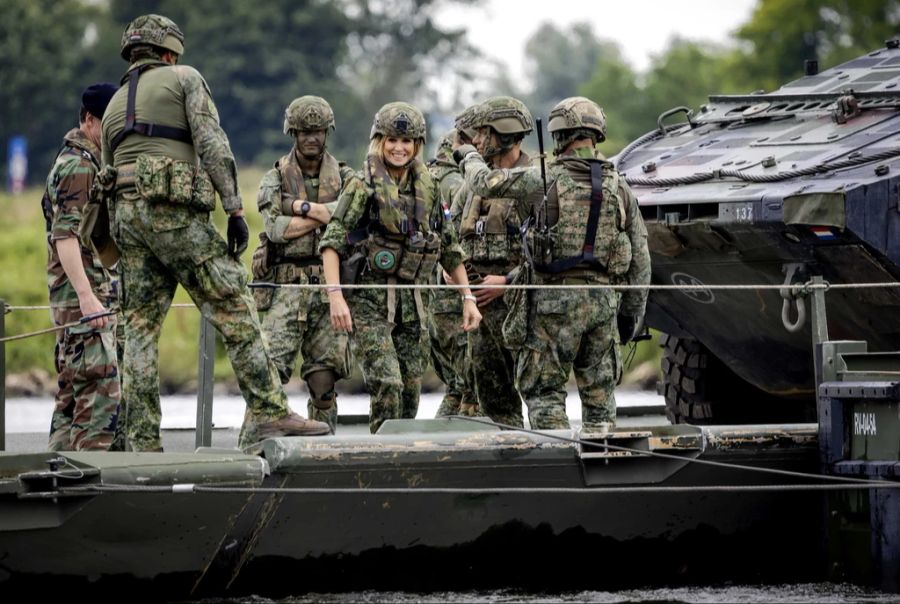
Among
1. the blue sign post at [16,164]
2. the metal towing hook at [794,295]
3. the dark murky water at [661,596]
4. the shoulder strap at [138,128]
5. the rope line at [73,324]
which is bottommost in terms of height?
the dark murky water at [661,596]

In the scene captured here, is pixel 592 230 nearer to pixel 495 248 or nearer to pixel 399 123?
pixel 399 123

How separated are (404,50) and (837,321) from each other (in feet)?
119

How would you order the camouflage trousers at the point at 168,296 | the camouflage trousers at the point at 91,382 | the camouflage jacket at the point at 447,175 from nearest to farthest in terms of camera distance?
the camouflage trousers at the point at 168,296 → the camouflage trousers at the point at 91,382 → the camouflage jacket at the point at 447,175

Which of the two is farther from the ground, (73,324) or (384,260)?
(384,260)

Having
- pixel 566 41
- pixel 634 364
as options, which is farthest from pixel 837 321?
pixel 566 41

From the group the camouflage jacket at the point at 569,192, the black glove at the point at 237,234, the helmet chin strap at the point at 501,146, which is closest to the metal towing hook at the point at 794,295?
the camouflage jacket at the point at 569,192

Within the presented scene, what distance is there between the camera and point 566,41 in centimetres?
9444

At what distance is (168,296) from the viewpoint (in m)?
8.48

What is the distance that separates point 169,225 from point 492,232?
7.16ft

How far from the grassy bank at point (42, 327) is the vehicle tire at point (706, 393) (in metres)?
7.58

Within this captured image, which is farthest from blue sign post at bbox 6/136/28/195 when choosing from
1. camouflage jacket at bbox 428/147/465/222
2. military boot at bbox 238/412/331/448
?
military boot at bbox 238/412/331/448

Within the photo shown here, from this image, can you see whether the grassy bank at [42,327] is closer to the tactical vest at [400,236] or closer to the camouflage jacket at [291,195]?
the camouflage jacket at [291,195]

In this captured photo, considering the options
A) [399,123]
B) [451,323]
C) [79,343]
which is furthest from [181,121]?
[451,323]

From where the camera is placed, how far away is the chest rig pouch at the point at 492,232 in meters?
9.91
